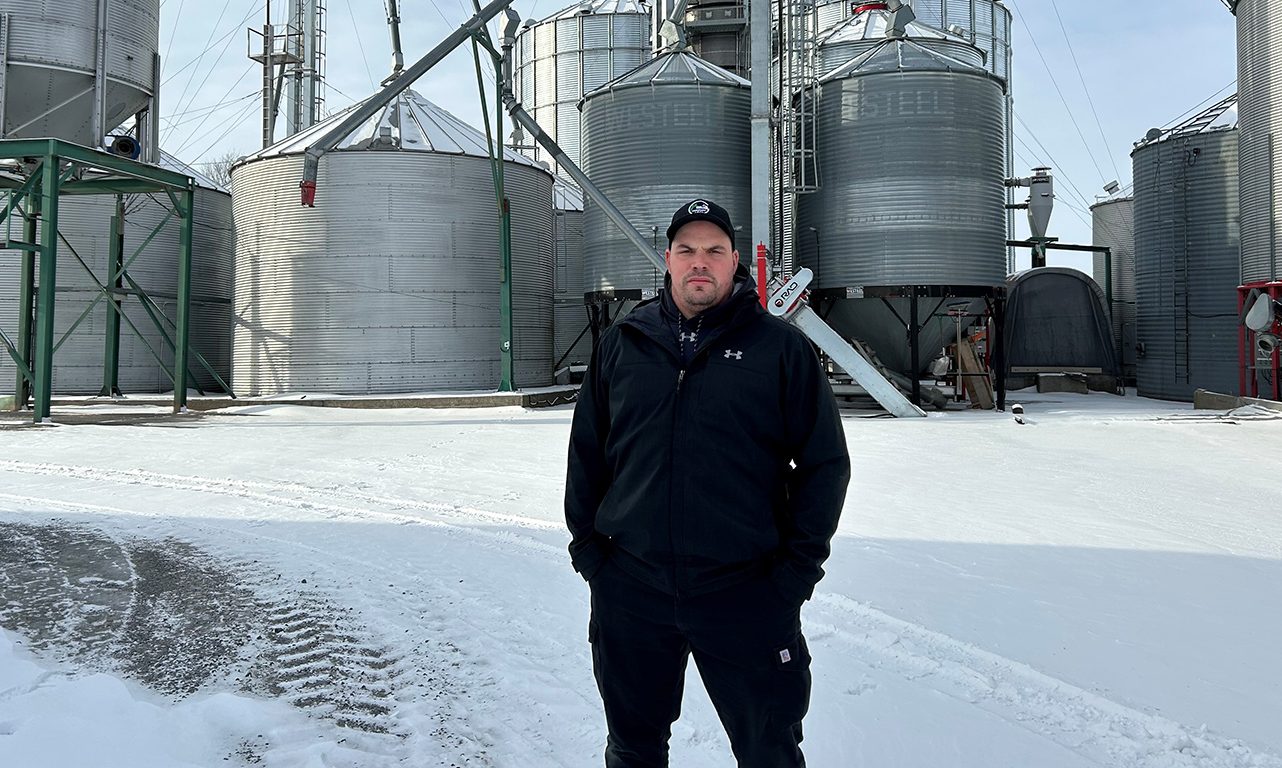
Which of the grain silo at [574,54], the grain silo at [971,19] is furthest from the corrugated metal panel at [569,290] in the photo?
the grain silo at [971,19]

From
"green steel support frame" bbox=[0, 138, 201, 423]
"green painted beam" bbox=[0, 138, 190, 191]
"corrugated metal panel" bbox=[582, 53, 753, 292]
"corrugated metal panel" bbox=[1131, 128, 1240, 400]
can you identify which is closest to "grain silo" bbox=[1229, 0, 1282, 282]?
"corrugated metal panel" bbox=[1131, 128, 1240, 400]

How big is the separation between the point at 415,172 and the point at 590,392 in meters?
19.5

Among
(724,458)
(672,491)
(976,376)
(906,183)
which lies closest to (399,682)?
(672,491)

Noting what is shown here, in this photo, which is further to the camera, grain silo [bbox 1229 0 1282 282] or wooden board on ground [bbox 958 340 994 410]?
wooden board on ground [bbox 958 340 994 410]

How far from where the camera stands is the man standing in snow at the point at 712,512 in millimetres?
2557

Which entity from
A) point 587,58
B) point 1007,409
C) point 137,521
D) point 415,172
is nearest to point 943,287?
point 1007,409

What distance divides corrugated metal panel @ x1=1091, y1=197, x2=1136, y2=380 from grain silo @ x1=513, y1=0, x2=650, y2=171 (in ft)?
58.6

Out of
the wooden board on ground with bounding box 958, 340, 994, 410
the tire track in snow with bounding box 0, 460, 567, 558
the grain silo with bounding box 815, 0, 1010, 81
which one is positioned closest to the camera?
the tire track in snow with bounding box 0, 460, 567, 558

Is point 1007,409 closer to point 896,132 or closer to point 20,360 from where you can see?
point 896,132

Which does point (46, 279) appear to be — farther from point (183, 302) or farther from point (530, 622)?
point (530, 622)

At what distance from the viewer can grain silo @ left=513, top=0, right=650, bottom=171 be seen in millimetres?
35500

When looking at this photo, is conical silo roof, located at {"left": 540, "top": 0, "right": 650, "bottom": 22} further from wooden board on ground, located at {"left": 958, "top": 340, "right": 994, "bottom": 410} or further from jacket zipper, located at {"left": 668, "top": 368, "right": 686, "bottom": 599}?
jacket zipper, located at {"left": 668, "top": 368, "right": 686, "bottom": 599}

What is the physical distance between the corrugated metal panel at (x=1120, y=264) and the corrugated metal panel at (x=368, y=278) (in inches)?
793

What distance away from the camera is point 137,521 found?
25.5ft
